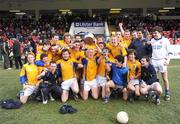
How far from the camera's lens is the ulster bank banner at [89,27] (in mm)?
28375

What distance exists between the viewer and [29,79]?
873cm

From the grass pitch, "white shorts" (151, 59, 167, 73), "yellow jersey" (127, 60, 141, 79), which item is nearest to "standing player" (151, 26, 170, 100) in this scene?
"white shorts" (151, 59, 167, 73)

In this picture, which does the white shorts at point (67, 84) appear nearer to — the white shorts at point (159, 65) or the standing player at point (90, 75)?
the standing player at point (90, 75)

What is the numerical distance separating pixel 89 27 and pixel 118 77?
66.1ft

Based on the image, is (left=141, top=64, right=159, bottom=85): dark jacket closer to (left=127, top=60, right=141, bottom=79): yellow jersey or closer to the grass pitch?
(left=127, top=60, right=141, bottom=79): yellow jersey

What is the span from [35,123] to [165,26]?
27.3 meters

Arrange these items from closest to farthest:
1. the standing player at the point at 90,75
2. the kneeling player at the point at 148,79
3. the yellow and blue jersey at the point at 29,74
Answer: the kneeling player at the point at 148,79 → the yellow and blue jersey at the point at 29,74 → the standing player at the point at 90,75

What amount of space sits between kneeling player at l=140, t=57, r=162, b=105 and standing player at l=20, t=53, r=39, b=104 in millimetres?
2472

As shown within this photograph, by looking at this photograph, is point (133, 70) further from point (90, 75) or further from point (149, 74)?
point (90, 75)

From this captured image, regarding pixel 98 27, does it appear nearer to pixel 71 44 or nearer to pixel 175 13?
pixel 175 13

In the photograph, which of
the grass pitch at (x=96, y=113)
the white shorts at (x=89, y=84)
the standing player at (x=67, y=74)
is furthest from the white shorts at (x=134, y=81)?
the standing player at (x=67, y=74)

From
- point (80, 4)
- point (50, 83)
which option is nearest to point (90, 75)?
point (50, 83)

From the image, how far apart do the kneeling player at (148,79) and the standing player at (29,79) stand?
2.47 metres

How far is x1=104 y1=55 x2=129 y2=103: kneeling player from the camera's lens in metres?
8.47
